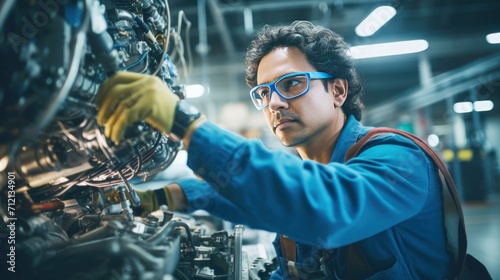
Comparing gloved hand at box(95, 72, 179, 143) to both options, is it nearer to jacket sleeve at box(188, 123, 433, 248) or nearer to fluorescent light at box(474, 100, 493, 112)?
jacket sleeve at box(188, 123, 433, 248)

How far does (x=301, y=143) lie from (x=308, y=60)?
16.7 inches

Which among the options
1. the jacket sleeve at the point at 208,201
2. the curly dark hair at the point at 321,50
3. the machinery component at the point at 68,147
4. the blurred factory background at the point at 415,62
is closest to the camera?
the machinery component at the point at 68,147

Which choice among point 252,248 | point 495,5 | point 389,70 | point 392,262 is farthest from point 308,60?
point 389,70

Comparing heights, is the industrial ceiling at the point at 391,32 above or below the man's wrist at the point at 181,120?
above

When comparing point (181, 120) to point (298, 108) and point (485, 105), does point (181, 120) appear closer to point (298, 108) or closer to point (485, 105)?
point (298, 108)

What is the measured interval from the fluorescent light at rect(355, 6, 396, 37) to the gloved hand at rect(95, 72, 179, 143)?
309 centimetres

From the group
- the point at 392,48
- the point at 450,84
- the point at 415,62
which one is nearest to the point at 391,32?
the point at 392,48

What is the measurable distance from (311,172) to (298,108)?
54 cm

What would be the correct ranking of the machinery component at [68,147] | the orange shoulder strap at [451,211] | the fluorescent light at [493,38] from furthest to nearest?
the fluorescent light at [493,38] < the orange shoulder strap at [451,211] < the machinery component at [68,147]

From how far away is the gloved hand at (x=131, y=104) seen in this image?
813mm

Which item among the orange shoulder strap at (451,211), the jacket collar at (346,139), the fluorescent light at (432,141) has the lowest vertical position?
the fluorescent light at (432,141)

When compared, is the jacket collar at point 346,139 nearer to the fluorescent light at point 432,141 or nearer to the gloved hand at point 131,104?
the gloved hand at point 131,104

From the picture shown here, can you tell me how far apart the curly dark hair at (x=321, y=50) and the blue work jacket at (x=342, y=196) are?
1.81 feet

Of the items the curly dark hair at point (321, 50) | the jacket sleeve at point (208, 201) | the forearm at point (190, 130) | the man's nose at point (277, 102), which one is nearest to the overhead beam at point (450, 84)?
the curly dark hair at point (321, 50)
